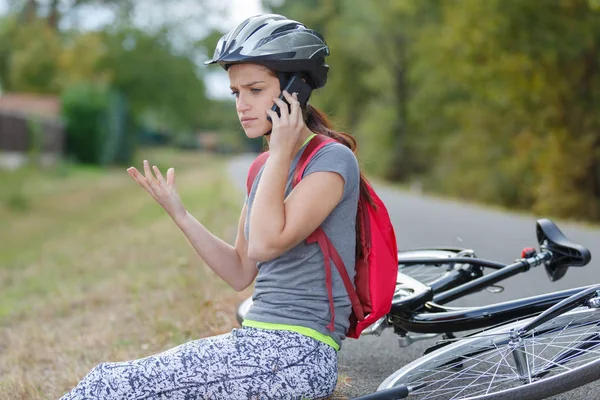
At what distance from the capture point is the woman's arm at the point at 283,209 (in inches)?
115

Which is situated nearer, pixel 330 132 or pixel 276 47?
pixel 276 47

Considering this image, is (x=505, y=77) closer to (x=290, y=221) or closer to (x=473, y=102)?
(x=473, y=102)

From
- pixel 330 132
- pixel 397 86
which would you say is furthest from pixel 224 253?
pixel 397 86

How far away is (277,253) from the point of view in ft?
9.75

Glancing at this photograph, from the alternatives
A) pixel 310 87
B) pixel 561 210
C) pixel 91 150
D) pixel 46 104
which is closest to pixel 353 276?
pixel 310 87

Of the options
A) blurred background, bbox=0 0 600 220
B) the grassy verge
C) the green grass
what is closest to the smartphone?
the green grass

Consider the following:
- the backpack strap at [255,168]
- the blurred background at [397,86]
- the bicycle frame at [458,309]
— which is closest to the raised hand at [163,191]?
the backpack strap at [255,168]

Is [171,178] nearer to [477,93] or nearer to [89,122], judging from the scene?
[477,93]

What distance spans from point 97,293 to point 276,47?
6.60 metres

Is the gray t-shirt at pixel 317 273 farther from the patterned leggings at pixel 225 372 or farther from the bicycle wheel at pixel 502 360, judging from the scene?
the bicycle wheel at pixel 502 360

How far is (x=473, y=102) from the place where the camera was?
35.9 meters

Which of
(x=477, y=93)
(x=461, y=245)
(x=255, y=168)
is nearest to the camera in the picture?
(x=255, y=168)

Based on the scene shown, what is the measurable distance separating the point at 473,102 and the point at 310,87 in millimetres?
33707

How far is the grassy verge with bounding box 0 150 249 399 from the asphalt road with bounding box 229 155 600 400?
3.23 feet
